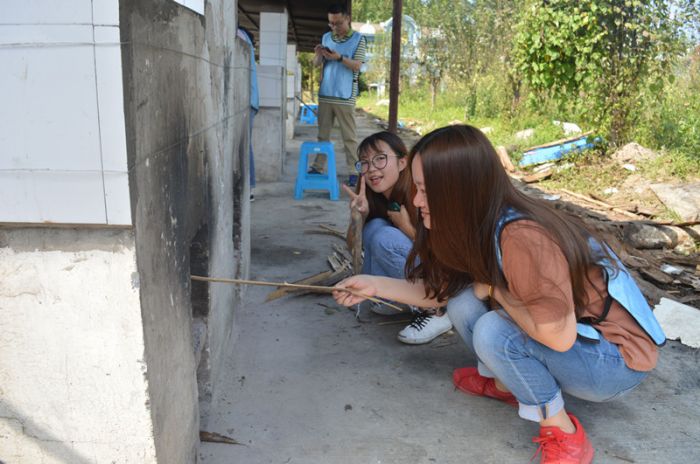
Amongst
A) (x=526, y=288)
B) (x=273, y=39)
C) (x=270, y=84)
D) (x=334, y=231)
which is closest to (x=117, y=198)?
(x=526, y=288)

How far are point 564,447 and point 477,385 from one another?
1.92 feet

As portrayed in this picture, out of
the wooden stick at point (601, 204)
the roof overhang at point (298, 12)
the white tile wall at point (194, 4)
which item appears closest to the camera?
the white tile wall at point (194, 4)

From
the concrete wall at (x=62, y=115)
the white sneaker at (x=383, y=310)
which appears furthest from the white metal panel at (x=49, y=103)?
the white sneaker at (x=383, y=310)

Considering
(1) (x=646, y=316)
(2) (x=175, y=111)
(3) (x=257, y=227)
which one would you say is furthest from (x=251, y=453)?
(3) (x=257, y=227)

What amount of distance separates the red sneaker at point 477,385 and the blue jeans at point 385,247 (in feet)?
2.03


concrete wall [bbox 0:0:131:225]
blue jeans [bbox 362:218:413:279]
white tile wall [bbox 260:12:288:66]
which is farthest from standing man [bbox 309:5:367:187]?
concrete wall [bbox 0:0:131:225]

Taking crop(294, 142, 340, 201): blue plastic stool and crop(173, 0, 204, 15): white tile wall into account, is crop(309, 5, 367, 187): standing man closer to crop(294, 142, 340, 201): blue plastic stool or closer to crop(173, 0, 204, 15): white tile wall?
crop(294, 142, 340, 201): blue plastic stool

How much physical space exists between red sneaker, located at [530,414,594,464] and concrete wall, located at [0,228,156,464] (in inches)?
55.6

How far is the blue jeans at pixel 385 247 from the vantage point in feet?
10.9

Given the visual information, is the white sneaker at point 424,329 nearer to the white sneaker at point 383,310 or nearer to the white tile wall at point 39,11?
the white sneaker at point 383,310

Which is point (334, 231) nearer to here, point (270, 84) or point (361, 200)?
point (361, 200)

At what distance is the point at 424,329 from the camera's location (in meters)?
3.33

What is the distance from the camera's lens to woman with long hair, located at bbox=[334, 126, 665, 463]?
2.04 m

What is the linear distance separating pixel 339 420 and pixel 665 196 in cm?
521
